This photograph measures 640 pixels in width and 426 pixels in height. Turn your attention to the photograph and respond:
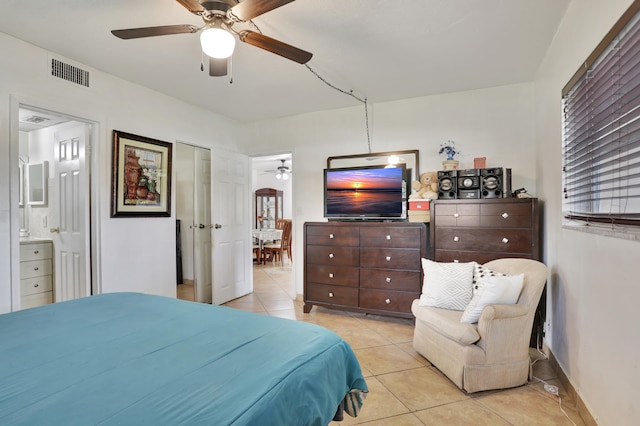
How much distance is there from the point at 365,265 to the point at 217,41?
2.48m

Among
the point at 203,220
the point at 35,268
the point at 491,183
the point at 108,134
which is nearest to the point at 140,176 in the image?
the point at 108,134

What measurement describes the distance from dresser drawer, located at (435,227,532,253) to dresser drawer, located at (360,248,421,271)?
27 cm

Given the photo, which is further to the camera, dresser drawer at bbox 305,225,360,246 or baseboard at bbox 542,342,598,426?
dresser drawer at bbox 305,225,360,246

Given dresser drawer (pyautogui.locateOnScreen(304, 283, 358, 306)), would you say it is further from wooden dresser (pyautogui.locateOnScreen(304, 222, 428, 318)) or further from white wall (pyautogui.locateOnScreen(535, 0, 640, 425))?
white wall (pyautogui.locateOnScreen(535, 0, 640, 425))

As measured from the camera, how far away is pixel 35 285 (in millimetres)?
3453

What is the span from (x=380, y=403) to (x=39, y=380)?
174cm

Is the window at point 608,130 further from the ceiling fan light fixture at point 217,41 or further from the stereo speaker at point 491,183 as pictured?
the ceiling fan light fixture at point 217,41

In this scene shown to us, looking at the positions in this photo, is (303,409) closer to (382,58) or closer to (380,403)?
(380,403)

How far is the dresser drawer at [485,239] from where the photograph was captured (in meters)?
2.79

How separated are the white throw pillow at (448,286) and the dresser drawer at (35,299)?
395cm

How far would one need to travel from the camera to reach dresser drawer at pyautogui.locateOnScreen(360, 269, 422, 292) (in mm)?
3203

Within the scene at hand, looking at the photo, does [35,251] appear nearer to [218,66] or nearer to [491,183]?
[218,66]

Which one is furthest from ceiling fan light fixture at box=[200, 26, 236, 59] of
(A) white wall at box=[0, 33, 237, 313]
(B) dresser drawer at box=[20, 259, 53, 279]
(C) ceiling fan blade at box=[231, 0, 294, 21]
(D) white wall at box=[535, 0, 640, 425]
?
(B) dresser drawer at box=[20, 259, 53, 279]

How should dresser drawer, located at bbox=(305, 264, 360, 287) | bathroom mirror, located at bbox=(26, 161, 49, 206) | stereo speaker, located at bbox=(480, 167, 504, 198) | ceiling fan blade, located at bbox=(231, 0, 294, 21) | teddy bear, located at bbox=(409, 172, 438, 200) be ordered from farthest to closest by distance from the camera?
1. bathroom mirror, located at bbox=(26, 161, 49, 206)
2. dresser drawer, located at bbox=(305, 264, 360, 287)
3. teddy bear, located at bbox=(409, 172, 438, 200)
4. stereo speaker, located at bbox=(480, 167, 504, 198)
5. ceiling fan blade, located at bbox=(231, 0, 294, 21)
